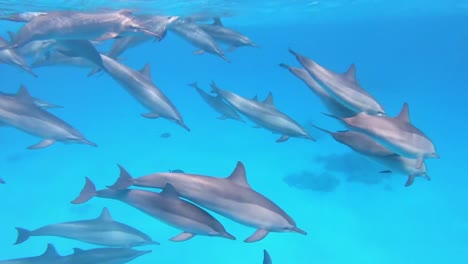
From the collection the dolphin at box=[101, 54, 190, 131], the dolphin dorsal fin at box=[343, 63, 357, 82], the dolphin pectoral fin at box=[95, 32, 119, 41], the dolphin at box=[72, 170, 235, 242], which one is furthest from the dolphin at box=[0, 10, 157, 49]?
the dolphin dorsal fin at box=[343, 63, 357, 82]

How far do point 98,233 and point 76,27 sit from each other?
331cm

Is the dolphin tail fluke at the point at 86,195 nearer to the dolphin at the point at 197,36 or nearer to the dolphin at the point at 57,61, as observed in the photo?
the dolphin at the point at 57,61

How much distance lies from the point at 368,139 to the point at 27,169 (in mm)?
15858

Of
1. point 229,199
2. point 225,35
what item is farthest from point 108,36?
point 225,35

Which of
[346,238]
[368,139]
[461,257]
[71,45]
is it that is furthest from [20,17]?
[461,257]

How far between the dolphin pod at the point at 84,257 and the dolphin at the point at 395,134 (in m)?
3.69

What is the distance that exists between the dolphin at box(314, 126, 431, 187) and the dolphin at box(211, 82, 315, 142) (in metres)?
1.60

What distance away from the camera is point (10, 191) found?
14.7 metres

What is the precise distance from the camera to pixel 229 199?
477 cm

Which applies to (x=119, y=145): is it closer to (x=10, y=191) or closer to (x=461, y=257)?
(x=10, y=191)

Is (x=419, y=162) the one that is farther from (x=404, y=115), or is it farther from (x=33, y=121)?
(x=33, y=121)

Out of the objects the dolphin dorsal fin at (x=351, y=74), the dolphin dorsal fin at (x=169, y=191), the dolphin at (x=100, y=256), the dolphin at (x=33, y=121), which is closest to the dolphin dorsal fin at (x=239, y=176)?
the dolphin dorsal fin at (x=169, y=191)

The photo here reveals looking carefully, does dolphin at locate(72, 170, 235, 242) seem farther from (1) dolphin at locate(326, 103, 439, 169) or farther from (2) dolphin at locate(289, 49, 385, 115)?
(2) dolphin at locate(289, 49, 385, 115)

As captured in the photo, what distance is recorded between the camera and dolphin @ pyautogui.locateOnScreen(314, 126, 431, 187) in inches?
181
